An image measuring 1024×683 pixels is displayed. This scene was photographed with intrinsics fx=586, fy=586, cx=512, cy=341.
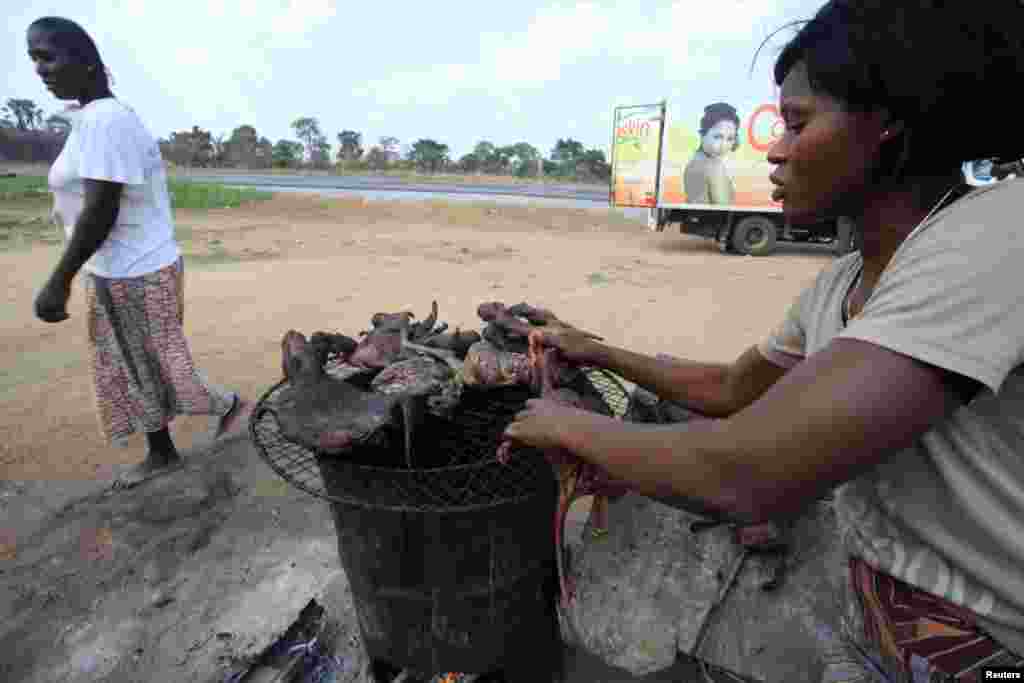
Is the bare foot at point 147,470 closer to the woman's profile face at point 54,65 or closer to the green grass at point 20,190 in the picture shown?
the woman's profile face at point 54,65

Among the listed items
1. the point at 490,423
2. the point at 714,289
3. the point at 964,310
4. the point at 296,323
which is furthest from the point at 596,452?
the point at 714,289

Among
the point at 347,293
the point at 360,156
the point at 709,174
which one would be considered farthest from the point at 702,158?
the point at 360,156

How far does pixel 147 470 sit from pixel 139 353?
704mm

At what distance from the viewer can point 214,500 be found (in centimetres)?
321

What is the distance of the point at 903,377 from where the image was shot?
857 mm

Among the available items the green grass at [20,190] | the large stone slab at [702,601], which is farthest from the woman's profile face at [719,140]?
the green grass at [20,190]

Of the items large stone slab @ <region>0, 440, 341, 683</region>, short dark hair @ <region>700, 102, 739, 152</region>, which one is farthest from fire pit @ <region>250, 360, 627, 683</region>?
short dark hair @ <region>700, 102, 739, 152</region>

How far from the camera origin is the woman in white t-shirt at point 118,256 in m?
2.75

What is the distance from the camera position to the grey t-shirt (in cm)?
82

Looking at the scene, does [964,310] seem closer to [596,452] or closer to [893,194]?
[893,194]

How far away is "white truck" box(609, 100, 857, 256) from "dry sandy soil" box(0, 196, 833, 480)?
1.82 feet

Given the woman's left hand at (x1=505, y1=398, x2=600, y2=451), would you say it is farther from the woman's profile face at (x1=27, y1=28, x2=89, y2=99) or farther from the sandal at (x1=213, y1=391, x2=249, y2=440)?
the sandal at (x1=213, y1=391, x2=249, y2=440)

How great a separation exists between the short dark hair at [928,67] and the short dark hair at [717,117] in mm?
11017

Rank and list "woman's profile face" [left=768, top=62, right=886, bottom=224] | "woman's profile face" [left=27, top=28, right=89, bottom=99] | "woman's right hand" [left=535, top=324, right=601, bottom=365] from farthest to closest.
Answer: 1. "woman's profile face" [left=27, top=28, right=89, bottom=99]
2. "woman's right hand" [left=535, top=324, right=601, bottom=365]
3. "woman's profile face" [left=768, top=62, right=886, bottom=224]
